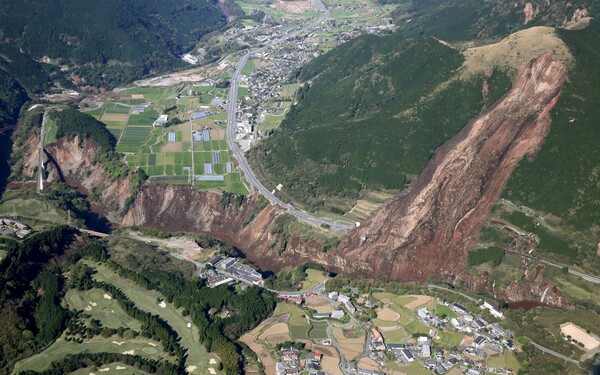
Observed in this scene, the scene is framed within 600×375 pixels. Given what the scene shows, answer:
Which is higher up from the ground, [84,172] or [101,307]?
[84,172]

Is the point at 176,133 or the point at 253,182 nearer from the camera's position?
the point at 253,182

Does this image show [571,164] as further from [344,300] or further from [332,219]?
[344,300]

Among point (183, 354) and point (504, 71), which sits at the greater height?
point (504, 71)

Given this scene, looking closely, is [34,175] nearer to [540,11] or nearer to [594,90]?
[594,90]

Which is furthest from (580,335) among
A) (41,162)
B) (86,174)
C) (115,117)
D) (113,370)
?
(115,117)

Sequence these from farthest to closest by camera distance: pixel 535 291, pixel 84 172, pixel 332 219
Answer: pixel 84 172 < pixel 332 219 < pixel 535 291

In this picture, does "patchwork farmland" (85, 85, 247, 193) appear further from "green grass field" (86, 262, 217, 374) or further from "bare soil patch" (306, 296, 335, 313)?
"bare soil patch" (306, 296, 335, 313)

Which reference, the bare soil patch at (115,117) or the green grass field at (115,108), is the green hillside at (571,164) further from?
the green grass field at (115,108)

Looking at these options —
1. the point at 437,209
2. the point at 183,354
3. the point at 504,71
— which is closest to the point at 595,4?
the point at 504,71
